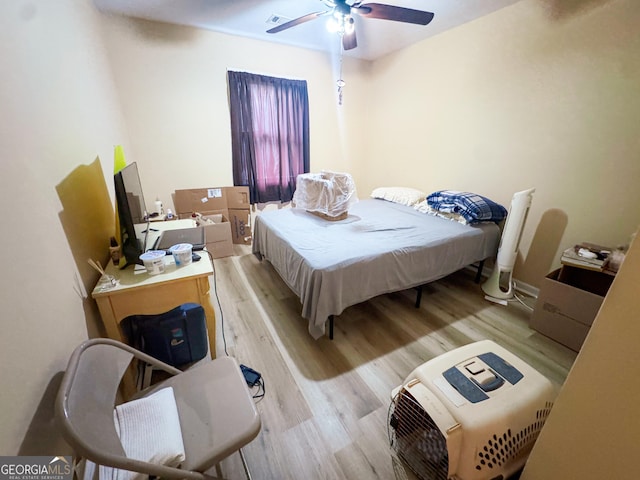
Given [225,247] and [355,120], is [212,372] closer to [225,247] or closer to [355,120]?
[225,247]

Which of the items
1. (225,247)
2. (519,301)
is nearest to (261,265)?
(225,247)

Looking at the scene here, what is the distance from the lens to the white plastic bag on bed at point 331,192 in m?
2.52

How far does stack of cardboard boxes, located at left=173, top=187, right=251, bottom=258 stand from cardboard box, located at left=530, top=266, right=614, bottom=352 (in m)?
3.08

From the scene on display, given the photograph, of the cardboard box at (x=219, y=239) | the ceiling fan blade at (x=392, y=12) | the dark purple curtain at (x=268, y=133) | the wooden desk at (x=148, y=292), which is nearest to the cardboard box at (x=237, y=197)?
the dark purple curtain at (x=268, y=133)

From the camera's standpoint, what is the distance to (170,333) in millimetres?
1531

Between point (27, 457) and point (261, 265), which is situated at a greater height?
point (27, 457)

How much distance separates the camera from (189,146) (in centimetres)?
311

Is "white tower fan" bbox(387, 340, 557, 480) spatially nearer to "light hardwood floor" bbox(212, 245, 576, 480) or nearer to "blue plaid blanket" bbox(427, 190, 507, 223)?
"light hardwood floor" bbox(212, 245, 576, 480)

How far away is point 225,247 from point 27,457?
8.42 feet

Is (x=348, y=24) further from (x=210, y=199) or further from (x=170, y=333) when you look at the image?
(x=170, y=333)

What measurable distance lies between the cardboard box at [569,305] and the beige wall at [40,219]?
2.71 m

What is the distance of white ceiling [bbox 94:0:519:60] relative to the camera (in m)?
2.26

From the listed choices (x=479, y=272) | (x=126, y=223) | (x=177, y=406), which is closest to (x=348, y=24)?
(x=126, y=223)

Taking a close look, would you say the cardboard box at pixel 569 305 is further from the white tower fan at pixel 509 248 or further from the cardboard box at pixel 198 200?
the cardboard box at pixel 198 200
